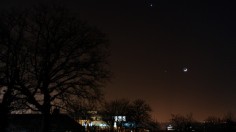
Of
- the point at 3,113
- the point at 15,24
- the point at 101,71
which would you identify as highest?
the point at 15,24

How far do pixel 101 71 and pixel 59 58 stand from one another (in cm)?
391

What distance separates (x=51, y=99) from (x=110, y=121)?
256 ft

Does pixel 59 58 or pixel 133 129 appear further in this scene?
pixel 133 129

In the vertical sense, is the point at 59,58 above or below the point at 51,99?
above

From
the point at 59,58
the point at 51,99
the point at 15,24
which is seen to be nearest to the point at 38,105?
the point at 51,99

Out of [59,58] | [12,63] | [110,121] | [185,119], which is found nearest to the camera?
[12,63]

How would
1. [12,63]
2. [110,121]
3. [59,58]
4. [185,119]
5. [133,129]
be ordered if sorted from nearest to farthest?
1. [12,63]
2. [59,58]
3. [110,121]
4. [133,129]
5. [185,119]

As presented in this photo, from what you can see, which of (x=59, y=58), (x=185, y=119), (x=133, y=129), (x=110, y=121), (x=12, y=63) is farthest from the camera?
(x=185, y=119)

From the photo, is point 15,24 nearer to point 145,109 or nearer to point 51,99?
point 51,99

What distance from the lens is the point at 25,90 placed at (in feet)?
108

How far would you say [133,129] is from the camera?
122 metres

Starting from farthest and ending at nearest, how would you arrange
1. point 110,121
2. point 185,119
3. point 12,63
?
point 185,119 < point 110,121 < point 12,63

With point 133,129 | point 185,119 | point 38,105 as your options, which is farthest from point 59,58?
point 185,119

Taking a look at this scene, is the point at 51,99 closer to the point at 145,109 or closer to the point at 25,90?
the point at 25,90
